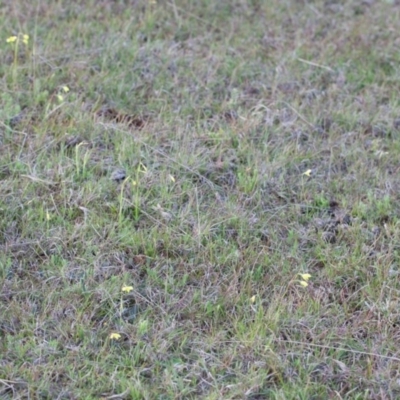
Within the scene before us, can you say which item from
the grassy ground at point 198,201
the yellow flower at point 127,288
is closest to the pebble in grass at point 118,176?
the grassy ground at point 198,201

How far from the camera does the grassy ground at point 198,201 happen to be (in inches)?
137

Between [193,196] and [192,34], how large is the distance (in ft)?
6.62

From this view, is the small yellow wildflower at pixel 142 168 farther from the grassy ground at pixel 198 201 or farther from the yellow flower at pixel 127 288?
the yellow flower at pixel 127 288

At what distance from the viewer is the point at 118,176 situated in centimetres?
450

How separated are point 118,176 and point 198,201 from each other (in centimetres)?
48

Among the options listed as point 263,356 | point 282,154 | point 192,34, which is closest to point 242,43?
point 192,34

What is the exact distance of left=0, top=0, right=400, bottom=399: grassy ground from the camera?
3490mm

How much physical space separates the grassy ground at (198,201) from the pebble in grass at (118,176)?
14mm

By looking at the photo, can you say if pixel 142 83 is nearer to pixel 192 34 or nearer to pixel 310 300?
pixel 192 34

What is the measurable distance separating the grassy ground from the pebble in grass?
0.5 inches

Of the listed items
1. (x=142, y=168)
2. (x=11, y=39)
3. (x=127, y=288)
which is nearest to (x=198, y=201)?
(x=142, y=168)

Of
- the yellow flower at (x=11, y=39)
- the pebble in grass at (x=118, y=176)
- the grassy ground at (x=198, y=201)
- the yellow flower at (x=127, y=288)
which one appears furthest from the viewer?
the yellow flower at (x=11, y=39)

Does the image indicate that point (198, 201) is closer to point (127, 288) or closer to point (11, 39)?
point (127, 288)

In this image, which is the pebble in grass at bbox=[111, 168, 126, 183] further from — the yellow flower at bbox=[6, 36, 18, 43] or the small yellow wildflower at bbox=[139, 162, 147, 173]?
the yellow flower at bbox=[6, 36, 18, 43]
